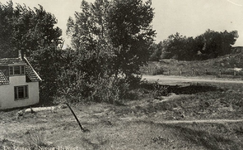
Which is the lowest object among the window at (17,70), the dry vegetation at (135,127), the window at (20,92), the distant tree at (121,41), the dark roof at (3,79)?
the dry vegetation at (135,127)

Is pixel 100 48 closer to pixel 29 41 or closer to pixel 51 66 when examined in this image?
pixel 51 66

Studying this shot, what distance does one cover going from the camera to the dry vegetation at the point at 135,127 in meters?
13.4

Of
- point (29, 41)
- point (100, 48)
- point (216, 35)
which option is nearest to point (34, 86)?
point (100, 48)

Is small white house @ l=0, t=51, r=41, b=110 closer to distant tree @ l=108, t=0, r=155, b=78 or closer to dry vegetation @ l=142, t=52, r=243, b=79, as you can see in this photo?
distant tree @ l=108, t=0, r=155, b=78

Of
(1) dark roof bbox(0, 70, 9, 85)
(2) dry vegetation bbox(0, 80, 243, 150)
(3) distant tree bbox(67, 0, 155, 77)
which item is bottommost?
A: (2) dry vegetation bbox(0, 80, 243, 150)

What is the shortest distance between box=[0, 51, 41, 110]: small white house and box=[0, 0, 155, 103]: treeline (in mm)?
3102

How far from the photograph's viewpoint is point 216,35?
75.8 meters

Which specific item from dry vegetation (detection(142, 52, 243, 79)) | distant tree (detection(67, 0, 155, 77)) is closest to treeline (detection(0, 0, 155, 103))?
distant tree (detection(67, 0, 155, 77))

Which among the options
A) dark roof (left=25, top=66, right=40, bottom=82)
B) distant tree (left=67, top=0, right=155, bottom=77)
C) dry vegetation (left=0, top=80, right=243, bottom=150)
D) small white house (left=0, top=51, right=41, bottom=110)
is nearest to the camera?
dry vegetation (left=0, top=80, right=243, bottom=150)

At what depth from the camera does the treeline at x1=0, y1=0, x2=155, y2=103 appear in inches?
1134

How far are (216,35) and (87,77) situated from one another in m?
59.2

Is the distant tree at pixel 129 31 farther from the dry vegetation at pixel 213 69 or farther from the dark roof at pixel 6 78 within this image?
the dry vegetation at pixel 213 69

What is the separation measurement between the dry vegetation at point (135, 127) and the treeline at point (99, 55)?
3887mm

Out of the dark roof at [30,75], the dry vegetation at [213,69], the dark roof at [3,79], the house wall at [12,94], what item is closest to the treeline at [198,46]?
the dry vegetation at [213,69]
